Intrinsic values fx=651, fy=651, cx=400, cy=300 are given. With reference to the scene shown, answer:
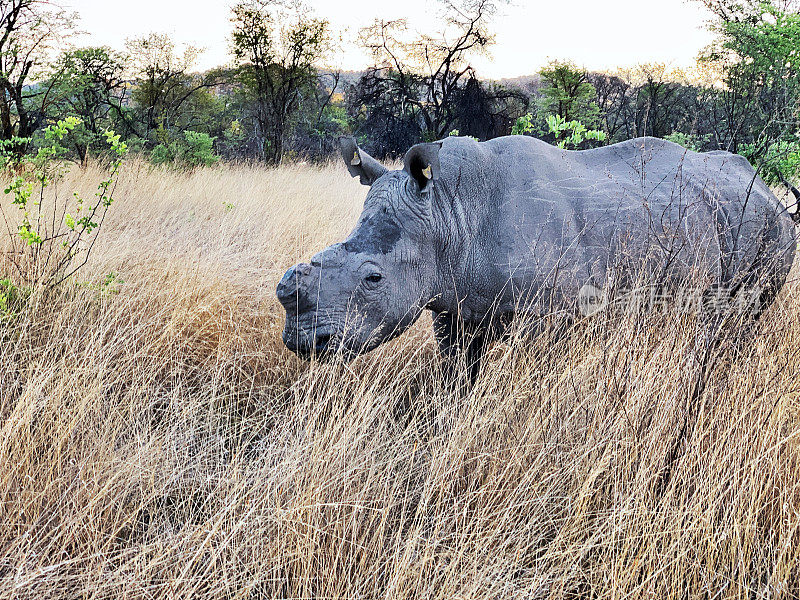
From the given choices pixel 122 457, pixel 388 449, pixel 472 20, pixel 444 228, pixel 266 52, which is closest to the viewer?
pixel 122 457

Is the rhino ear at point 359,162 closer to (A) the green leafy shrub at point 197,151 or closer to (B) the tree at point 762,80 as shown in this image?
(B) the tree at point 762,80

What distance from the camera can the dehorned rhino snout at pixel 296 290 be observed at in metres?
2.80

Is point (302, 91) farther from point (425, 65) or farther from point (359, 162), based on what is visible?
point (359, 162)

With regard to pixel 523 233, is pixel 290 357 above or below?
below

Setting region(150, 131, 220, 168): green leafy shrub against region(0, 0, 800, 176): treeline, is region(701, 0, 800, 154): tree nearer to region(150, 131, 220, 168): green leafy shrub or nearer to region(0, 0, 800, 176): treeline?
region(0, 0, 800, 176): treeline

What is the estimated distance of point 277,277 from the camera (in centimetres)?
541

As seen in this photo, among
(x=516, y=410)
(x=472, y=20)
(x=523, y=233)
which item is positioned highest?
(x=472, y=20)

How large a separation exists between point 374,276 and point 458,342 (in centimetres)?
87

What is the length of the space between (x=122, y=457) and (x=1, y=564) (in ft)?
2.29

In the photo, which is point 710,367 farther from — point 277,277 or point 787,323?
point 277,277

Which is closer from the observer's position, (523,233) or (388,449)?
(388,449)

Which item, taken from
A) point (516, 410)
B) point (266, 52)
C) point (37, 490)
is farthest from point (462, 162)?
point (266, 52)

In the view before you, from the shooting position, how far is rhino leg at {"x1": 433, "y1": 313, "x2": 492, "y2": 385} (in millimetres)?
3486

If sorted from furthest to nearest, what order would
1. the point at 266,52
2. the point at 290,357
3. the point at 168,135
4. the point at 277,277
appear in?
the point at 266,52 < the point at 168,135 < the point at 277,277 < the point at 290,357
